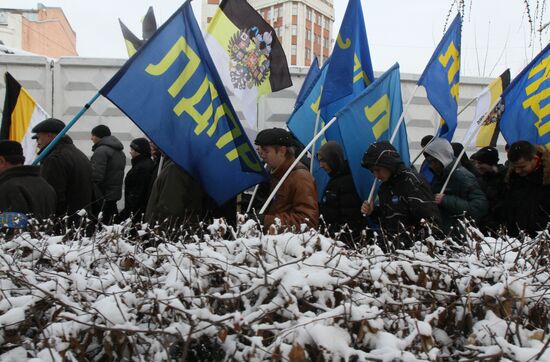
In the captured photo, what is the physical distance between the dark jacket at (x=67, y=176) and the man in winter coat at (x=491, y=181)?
352 cm

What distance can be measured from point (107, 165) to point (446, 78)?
4.00m

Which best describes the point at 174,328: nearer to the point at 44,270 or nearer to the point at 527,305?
the point at 44,270

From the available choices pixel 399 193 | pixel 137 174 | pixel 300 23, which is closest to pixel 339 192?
pixel 399 193

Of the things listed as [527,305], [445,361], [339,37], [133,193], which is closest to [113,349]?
[445,361]

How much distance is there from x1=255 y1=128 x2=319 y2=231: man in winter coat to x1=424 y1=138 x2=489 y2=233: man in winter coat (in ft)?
4.90

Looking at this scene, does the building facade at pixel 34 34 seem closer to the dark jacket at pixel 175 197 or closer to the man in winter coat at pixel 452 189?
the man in winter coat at pixel 452 189

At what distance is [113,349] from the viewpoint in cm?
177

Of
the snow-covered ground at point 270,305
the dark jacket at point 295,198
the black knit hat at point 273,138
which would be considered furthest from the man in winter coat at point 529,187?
the snow-covered ground at point 270,305

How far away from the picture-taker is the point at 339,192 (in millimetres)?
5160

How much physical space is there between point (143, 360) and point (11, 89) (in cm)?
536

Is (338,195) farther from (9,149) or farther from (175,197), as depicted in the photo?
(9,149)

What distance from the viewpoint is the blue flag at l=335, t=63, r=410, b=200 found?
496cm

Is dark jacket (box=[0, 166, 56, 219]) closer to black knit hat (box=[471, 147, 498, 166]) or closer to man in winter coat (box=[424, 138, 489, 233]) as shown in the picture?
man in winter coat (box=[424, 138, 489, 233])

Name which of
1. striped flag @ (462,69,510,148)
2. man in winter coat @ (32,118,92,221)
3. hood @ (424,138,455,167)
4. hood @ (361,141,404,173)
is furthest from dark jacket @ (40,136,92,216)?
striped flag @ (462,69,510,148)
